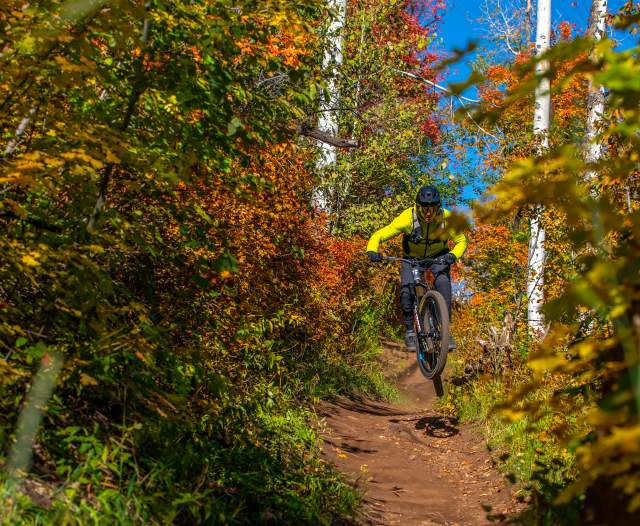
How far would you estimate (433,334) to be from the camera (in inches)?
306

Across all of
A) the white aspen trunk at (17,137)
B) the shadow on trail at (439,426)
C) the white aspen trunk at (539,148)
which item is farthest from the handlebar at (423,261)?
the white aspen trunk at (17,137)

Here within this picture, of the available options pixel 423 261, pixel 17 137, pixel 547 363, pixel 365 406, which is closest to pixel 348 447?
pixel 423 261

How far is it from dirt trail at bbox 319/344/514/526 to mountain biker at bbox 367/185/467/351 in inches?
43.2

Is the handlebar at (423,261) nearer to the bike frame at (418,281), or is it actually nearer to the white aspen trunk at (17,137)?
the bike frame at (418,281)

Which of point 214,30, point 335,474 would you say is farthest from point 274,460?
point 214,30

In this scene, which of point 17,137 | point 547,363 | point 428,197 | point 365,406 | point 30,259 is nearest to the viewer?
point 547,363

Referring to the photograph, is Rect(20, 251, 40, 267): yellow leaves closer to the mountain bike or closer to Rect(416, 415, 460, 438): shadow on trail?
the mountain bike

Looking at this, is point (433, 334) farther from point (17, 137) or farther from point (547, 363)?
point (547, 363)

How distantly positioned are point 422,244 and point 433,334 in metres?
1.10

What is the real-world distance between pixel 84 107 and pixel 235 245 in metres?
2.32

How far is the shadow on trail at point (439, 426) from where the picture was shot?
7.94m

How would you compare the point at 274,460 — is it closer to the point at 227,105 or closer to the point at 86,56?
the point at 227,105

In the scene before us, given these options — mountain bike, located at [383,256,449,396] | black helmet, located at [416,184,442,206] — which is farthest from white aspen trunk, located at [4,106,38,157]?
black helmet, located at [416,184,442,206]

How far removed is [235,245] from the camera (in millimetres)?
5914
